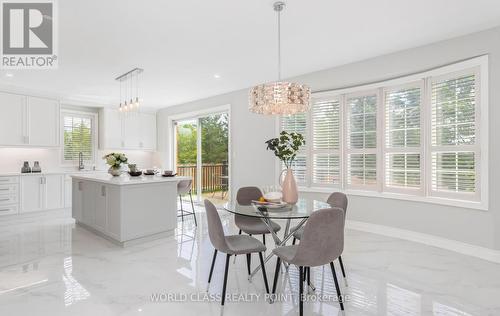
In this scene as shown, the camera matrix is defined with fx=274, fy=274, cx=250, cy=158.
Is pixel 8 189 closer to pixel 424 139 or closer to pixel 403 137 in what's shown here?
pixel 403 137

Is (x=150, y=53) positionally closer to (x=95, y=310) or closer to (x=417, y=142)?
(x=95, y=310)

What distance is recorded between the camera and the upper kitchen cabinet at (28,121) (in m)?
5.35

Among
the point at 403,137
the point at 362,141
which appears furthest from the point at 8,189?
the point at 403,137

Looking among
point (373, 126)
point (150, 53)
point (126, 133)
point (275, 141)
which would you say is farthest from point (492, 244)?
point (126, 133)

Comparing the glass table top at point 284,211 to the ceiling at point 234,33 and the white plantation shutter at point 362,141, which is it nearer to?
the ceiling at point 234,33

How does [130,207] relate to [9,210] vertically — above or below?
above

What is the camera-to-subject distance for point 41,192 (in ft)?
18.4

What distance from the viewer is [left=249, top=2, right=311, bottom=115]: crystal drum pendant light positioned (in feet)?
8.84

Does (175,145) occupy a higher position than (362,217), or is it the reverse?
(175,145)

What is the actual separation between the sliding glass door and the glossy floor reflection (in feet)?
9.60

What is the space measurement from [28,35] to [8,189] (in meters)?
3.51

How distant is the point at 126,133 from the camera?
7250 millimetres

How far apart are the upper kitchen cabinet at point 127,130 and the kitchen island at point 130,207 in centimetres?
261

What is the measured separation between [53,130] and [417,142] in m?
6.98
